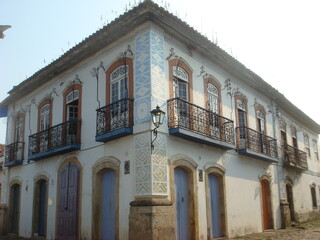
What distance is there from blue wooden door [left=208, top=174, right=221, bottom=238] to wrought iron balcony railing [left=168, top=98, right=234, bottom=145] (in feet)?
4.53

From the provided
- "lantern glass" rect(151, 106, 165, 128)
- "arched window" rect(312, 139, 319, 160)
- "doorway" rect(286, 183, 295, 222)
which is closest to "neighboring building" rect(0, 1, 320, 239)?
"lantern glass" rect(151, 106, 165, 128)

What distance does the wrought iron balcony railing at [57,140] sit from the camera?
11648 millimetres

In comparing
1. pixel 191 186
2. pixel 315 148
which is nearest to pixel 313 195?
pixel 315 148

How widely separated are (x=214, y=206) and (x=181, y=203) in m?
1.83

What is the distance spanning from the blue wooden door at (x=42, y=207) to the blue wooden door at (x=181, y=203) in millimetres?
5565

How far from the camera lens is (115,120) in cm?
1013

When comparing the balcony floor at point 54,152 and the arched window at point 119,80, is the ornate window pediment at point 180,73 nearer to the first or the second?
the arched window at point 119,80

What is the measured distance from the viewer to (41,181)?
13516 mm

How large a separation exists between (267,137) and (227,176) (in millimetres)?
3822

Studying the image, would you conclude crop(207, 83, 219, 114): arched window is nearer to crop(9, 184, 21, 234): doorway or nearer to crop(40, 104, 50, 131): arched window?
crop(40, 104, 50, 131): arched window

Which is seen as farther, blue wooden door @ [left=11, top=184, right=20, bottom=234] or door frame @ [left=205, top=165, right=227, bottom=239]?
blue wooden door @ [left=11, top=184, right=20, bottom=234]

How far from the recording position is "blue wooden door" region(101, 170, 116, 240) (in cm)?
1002

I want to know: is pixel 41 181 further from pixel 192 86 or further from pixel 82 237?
pixel 192 86

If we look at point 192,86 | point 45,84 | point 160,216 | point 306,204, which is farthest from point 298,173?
point 45,84
